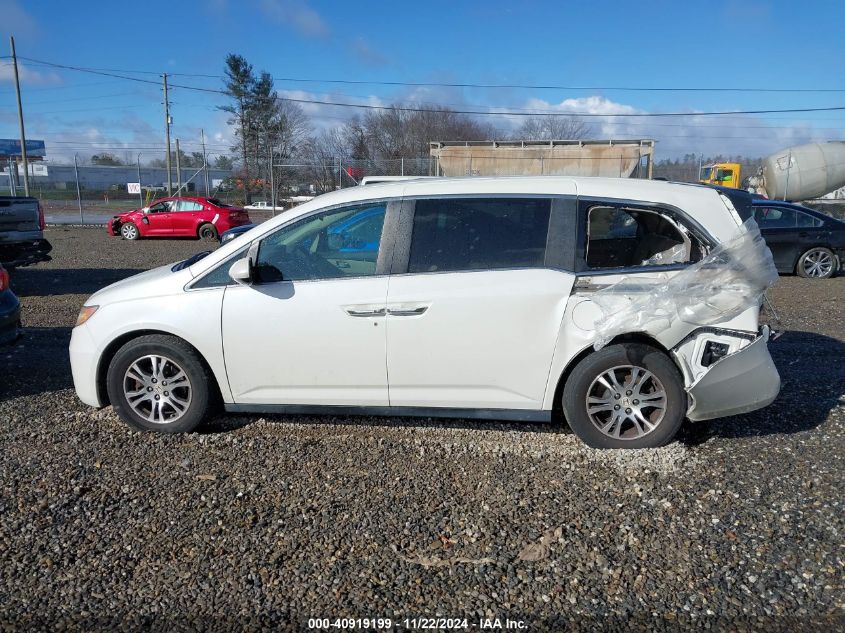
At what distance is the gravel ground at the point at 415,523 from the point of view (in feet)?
9.14

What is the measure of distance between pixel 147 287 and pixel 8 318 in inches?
83.7

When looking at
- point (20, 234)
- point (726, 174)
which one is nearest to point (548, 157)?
point (20, 234)

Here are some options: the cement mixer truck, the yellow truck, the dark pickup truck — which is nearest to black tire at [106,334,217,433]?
the dark pickup truck

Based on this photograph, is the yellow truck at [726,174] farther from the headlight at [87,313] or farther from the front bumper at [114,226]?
the headlight at [87,313]

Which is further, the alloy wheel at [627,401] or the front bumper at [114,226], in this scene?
the front bumper at [114,226]

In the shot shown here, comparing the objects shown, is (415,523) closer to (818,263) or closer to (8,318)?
(8,318)

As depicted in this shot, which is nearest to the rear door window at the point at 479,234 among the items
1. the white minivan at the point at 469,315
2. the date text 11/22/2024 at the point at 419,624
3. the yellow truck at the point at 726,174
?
the white minivan at the point at 469,315

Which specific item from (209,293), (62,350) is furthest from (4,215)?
(209,293)

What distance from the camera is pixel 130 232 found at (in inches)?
847

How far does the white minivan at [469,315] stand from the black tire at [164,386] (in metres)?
0.01

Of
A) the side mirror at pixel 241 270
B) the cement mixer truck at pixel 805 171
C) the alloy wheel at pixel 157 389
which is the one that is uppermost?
the cement mixer truck at pixel 805 171

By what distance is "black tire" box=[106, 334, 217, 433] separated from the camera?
14.4 feet

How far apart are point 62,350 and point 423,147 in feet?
132

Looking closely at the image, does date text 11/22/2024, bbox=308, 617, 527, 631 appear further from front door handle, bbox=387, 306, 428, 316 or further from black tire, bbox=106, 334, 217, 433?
black tire, bbox=106, 334, 217, 433
